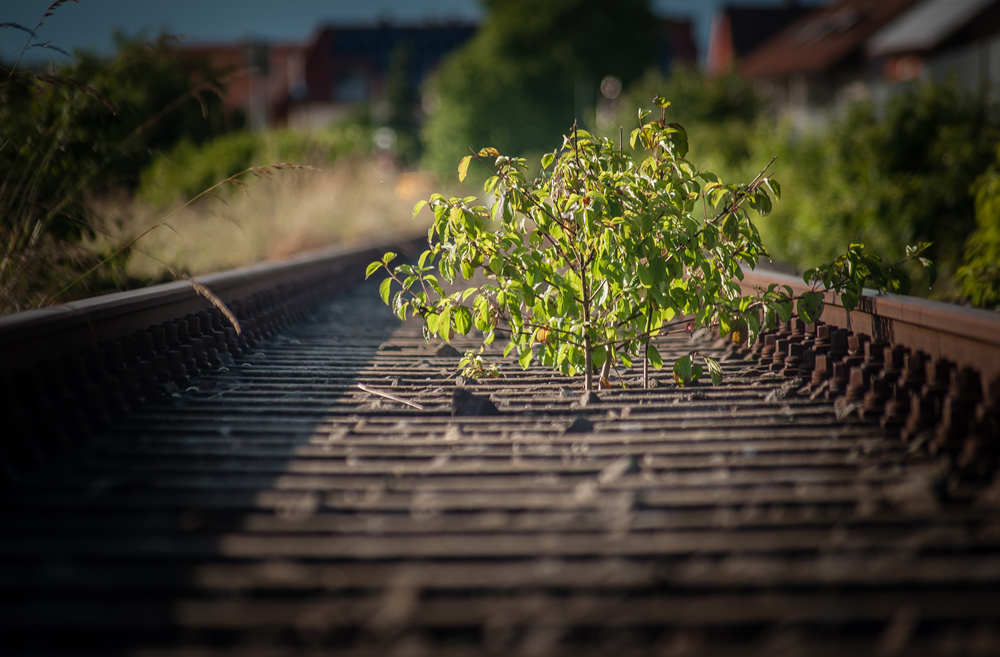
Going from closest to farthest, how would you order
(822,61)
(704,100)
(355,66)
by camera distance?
(704,100) < (822,61) < (355,66)

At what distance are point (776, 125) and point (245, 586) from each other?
2064 centimetres

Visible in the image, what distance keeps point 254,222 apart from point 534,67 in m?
46.8

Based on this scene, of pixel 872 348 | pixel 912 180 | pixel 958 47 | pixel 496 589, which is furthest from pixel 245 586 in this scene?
pixel 958 47

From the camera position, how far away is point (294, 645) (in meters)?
1.61

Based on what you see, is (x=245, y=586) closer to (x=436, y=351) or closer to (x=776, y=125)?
(x=436, y=351)

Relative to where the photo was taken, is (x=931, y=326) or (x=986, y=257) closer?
(x=931, y=326)

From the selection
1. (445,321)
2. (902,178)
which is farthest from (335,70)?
(445,321)

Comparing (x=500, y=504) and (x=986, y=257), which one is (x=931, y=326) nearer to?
(x=500, y=504)

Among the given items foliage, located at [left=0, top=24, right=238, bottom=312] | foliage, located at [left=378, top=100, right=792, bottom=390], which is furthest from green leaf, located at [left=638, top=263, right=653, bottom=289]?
foliage, located at [left=0, top=24, right=238, bottom=312]

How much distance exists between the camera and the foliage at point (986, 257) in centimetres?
538

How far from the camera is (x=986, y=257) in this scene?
18.7 ft

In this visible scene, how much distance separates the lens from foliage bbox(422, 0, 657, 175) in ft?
165

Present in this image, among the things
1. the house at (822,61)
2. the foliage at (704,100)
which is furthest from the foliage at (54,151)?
the house at (822,61)

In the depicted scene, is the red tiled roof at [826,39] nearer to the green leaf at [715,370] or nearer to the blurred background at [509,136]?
the blurred background at [509,136]
